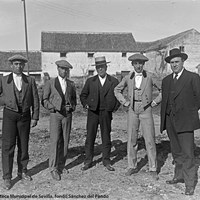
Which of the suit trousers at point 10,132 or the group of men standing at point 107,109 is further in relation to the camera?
the suit trousers at point 10,132

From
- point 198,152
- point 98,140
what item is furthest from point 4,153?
point 198,152

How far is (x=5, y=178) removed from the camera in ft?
13.8

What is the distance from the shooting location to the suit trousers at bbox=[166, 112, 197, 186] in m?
3.96

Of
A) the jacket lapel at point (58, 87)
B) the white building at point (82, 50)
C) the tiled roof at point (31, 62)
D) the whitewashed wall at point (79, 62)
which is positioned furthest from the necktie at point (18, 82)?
the tiled roof at point (31, 62)

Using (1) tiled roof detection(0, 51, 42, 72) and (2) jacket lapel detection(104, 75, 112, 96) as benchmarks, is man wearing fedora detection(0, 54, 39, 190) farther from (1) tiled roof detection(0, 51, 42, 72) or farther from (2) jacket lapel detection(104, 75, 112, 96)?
(1) tiled roof detection(0, 51, 42, 72)

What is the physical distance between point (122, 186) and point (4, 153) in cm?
198

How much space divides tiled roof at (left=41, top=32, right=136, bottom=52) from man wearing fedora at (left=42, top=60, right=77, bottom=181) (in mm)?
30275

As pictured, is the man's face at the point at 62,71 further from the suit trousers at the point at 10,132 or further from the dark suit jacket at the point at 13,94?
the suit trousers at the point at 10,132

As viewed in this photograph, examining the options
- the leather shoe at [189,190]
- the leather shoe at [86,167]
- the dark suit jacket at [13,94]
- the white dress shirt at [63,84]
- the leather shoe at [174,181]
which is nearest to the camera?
the leather shoe at [189,190]

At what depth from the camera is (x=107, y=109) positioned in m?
4.93

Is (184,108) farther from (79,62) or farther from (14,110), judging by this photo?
(79,62)

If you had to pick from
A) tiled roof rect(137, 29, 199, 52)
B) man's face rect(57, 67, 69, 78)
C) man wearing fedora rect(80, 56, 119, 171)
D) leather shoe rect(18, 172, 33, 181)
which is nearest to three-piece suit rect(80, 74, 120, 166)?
man wearing fedora rect(80, 56, 119, 171)

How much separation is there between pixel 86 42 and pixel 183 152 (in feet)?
109

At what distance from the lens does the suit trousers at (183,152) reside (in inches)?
156
